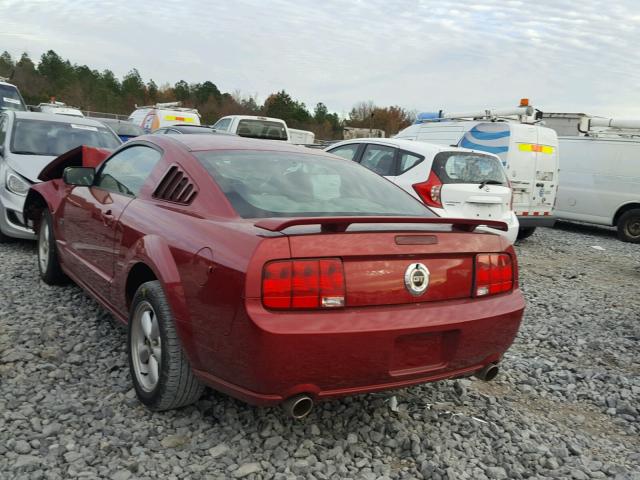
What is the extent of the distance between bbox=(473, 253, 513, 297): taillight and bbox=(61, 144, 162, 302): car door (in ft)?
6.61

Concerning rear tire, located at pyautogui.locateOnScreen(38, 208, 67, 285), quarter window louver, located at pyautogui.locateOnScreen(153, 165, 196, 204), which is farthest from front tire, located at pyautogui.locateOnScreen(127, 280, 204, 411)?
rear tire, located at pyautogui.locateOnScreen(38, 208, 67, 285)

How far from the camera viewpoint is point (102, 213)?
370 cm

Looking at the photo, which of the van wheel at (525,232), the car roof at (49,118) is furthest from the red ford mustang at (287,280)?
the van wheel at (525,232)

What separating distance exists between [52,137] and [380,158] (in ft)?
14.1

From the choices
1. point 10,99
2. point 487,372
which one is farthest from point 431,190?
point 10,99

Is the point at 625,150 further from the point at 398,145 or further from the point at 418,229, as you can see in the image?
the point at 418,229

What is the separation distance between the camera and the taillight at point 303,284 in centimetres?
228

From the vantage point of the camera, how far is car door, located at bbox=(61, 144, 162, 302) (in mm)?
3498

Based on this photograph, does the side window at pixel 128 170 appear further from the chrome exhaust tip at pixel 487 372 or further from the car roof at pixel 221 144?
the chrome exhaust tip at pixel 487 372

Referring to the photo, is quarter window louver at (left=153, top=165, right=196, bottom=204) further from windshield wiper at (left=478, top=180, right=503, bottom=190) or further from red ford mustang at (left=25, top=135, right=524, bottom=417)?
windshield wiper at (left=478, top=180, right=503, bottom=190)

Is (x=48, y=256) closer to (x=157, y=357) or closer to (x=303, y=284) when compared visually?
(x=157, y=357)

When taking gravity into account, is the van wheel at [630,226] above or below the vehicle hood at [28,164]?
below

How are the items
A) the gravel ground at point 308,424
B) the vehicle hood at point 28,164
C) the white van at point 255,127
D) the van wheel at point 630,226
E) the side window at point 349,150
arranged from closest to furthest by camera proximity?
the gravel ground at point 308,424, the vehicle hood at point 28,164, the side window at point 349,150, the van wheel at point 630,226, the white van at point 255,127

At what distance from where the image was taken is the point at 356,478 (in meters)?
2.52
